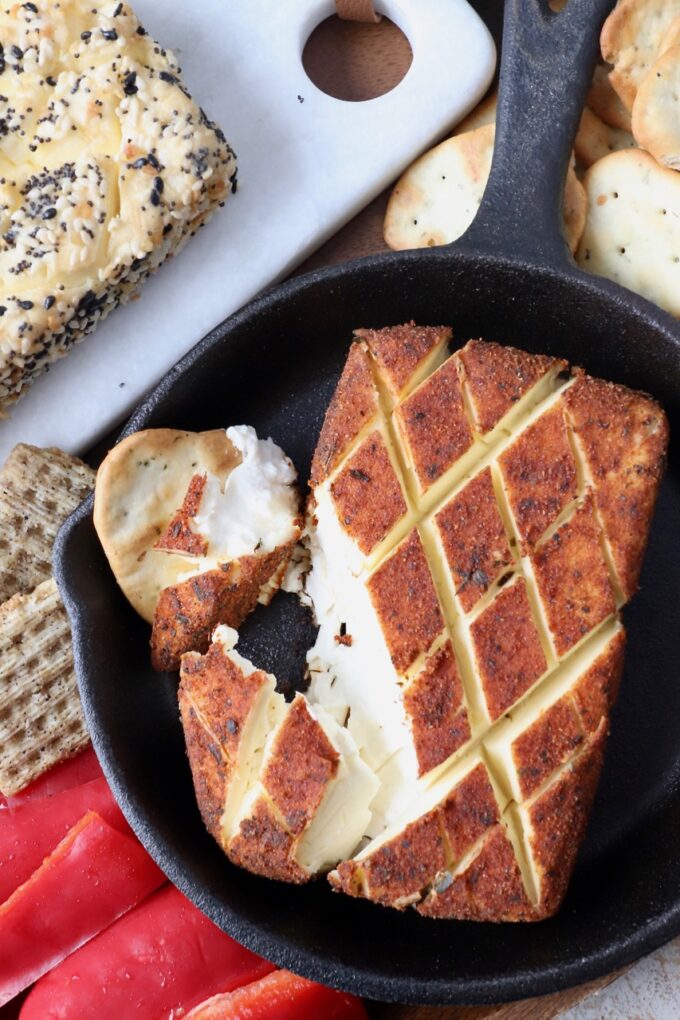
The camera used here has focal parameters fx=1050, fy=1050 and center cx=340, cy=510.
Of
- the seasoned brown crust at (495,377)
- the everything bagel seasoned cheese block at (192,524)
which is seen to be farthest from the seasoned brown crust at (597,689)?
the everything bagel seasoned cheese block at (192,524)

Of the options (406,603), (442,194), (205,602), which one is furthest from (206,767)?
(442,194)

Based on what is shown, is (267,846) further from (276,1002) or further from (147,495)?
(147,495)

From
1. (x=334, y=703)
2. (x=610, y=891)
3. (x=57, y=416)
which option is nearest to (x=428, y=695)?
(x=334, y=703)

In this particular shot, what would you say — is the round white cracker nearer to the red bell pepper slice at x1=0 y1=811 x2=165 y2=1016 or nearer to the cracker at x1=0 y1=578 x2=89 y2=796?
the cracker at x1=0 y1=578 x2=89 y2=796

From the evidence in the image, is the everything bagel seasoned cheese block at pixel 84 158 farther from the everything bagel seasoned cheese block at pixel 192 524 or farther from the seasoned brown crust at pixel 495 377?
the seasoned brown crust at pixel 495 377

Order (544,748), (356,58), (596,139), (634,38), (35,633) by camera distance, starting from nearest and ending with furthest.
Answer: (544,748)
(634,38)
(35,633)
(596,139)
(356,58)

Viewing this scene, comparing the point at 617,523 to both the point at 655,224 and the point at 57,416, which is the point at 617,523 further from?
the point at 57,416
